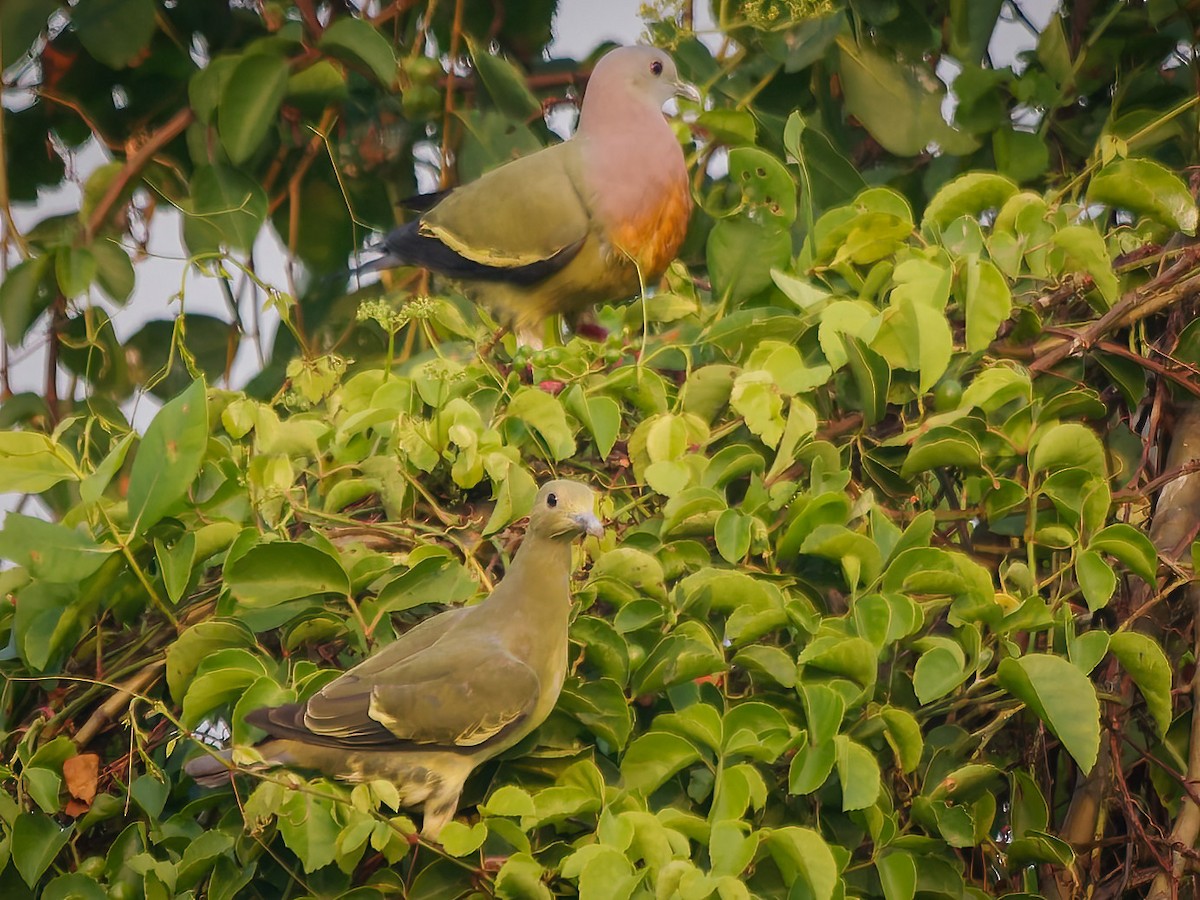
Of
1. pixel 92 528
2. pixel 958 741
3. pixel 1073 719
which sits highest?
pixel 92 528

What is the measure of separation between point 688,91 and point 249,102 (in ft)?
2.46

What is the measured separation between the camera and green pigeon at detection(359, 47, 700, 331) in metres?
2.39

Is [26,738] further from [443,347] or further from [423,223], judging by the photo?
[423,223]

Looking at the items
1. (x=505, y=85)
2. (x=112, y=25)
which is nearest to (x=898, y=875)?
(x=505, y=85)

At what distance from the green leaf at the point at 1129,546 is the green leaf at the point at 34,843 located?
1152 mm

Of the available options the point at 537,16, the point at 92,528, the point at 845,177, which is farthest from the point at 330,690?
the point at 537,16

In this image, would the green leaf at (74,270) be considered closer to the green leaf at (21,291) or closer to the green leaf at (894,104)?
the green leaf at (21,291)

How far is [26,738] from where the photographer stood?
1.55 meters

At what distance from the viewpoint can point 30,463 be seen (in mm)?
1602

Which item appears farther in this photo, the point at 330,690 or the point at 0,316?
the point at 0,316

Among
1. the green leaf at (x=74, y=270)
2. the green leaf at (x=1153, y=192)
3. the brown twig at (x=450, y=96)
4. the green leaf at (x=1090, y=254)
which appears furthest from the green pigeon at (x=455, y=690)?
the brown twig at (x=450, y=96)

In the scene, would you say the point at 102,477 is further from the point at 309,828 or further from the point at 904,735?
the point at 904,735

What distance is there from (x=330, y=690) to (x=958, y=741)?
0.67 m

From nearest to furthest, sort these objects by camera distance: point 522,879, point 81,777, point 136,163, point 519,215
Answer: point 522,879 < point 81,777 < point 519,215 < point 136,163
